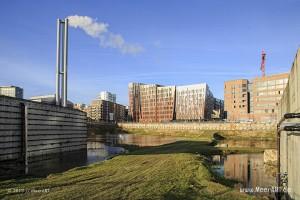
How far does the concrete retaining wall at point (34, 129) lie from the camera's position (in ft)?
143

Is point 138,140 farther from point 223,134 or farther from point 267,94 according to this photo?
point 267,94

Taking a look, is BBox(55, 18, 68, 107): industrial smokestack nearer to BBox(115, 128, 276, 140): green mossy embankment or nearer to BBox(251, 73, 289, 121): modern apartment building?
BBox(115, 128, 276, 140): green mossy embankment

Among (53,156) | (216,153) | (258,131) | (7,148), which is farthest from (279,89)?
(7,148)

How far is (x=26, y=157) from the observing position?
1868 inches

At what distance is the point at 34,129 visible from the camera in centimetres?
5188

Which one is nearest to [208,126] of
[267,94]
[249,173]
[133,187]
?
[267,94]

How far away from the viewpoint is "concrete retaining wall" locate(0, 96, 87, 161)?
143ft

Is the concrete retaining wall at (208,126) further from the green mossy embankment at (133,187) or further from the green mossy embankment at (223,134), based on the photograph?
the green mossy embankment at (133,187)

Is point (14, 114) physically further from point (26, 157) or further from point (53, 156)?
point (53, 156)

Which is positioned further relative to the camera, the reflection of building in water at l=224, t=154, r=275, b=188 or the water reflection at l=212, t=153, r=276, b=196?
the reflection of building in water at l=224, t=154, r=275, b=188

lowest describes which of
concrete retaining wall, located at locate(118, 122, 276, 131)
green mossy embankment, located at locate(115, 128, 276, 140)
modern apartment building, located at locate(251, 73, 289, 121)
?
green mossy embankment, located at locate(115, 128, 276, 140)

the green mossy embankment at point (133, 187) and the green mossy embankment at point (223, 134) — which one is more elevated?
the green mossy embankment at point (133, 187)

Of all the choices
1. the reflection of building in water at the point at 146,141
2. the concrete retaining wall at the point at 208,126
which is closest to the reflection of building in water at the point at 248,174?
the reflection of building in water at the point at 146,141

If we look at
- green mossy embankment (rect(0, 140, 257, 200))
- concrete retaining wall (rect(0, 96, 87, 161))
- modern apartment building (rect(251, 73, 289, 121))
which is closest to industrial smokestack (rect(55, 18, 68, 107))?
concrete retaining wall (rect(0, 96, 87, 161))
